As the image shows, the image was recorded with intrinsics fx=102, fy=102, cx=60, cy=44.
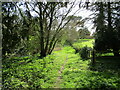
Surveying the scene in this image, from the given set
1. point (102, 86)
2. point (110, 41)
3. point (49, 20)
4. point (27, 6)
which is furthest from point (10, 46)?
point (110, 41)

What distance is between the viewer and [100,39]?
12391mm

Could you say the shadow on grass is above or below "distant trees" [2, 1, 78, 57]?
below

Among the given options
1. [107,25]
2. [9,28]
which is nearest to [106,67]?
[107,25]

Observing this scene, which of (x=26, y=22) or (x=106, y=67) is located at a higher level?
(x=26, y=22)

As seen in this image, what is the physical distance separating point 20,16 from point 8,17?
6.40ft

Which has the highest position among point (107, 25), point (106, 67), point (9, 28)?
point (107, 25)

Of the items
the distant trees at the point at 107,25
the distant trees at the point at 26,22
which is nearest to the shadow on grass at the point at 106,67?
the distant trees at the point at 107,25

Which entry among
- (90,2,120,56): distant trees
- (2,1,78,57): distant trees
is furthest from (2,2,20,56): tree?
(90,2,120,56): distant trees

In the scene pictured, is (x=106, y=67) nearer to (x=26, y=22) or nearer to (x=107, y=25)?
(x=107, y=25)

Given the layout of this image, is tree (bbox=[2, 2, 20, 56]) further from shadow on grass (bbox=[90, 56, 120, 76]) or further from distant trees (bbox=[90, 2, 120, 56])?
distant trees (bbox=[90, 2, 120, 56])

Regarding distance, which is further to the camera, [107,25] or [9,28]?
[107,25]

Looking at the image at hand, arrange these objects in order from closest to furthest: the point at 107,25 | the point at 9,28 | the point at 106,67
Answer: the point at 106,67
the point at 9,28
the point at 107,25

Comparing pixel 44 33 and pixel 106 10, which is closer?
pixel 106 10

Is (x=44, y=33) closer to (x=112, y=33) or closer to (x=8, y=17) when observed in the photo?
(x=8, y=17)
